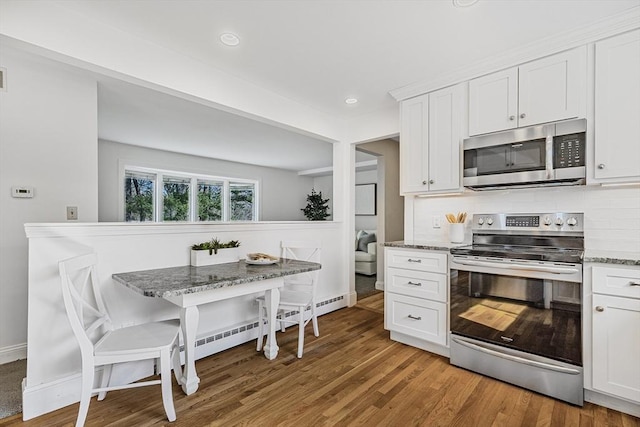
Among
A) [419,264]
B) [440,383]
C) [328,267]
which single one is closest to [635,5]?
[419,264]

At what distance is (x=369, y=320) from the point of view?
3543mm

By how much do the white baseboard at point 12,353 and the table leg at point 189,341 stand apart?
1.63m

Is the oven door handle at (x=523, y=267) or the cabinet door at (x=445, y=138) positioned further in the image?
the cabinet door at (x=445, y=138)

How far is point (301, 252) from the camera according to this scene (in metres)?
3.46

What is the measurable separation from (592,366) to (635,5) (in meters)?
2.24

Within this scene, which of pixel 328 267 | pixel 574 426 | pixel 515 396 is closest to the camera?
pixel 574 426

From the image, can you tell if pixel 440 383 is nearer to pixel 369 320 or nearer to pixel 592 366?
pixel 592 366

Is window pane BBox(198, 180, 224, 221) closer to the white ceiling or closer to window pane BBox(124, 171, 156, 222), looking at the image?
window pane BBox(124, 171, 156, 222)

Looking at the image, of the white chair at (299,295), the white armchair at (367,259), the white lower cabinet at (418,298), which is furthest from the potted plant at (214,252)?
the white armchair at (367,259)

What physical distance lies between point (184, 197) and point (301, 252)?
161 inches

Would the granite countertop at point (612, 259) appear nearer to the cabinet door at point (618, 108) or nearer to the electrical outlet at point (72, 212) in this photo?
the cabinet door at point (618, 108)

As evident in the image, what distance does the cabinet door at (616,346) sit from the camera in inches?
69.9

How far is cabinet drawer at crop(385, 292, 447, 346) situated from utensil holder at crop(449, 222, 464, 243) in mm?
617

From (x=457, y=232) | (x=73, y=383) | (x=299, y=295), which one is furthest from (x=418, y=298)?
(x=73, y=383)
